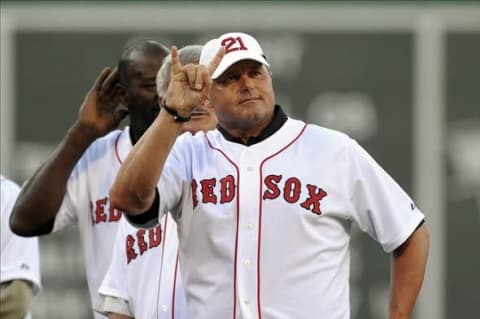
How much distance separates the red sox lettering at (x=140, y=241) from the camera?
5621mm

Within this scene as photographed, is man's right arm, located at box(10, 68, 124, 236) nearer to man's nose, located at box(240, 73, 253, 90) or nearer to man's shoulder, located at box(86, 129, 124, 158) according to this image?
man's shoulder, located at box(86, 129, 124, 158)

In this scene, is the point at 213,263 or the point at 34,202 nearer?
the point at 213,263

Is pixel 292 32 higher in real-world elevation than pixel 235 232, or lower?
higher

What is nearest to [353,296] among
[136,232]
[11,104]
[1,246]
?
[11,104]

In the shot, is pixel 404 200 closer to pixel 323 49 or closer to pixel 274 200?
pixel 274 200

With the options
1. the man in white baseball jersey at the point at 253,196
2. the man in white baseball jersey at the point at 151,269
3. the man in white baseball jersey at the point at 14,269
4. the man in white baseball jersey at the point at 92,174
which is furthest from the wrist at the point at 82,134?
the man in white baseball jersey at the point at 253,196

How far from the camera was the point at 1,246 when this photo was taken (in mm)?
6816

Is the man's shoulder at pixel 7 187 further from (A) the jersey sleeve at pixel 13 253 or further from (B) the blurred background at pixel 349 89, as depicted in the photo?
(B) the blurred background at pixel 349 89

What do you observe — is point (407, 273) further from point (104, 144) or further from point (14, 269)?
point (14, 269)

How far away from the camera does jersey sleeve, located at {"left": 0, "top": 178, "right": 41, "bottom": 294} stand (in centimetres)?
672

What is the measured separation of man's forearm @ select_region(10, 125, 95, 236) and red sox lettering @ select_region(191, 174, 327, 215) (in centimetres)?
112

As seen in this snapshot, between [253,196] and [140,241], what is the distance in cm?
65

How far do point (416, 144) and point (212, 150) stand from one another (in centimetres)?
469

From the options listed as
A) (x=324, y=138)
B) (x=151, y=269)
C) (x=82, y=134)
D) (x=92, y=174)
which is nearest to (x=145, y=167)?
(x=324, y=138)
